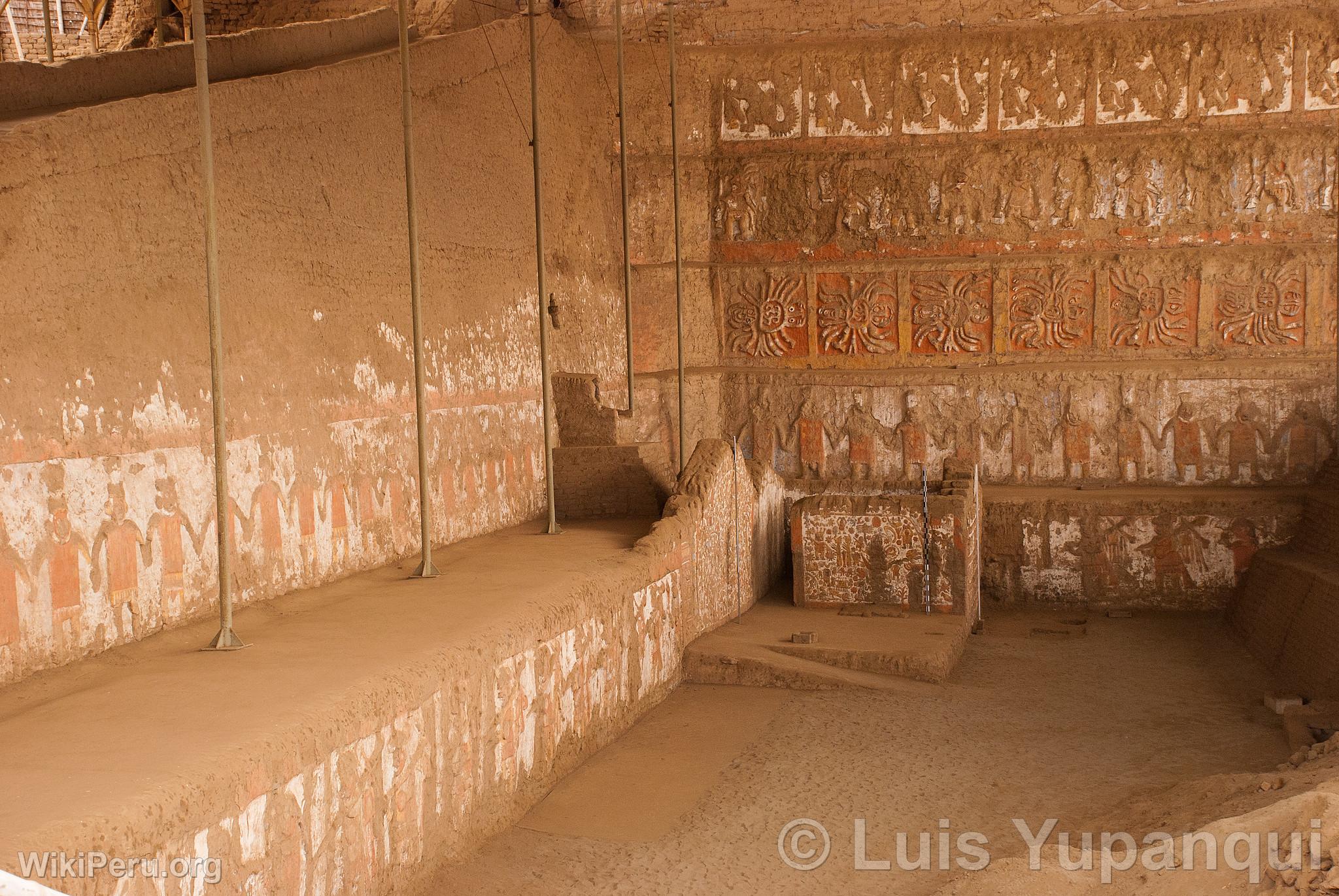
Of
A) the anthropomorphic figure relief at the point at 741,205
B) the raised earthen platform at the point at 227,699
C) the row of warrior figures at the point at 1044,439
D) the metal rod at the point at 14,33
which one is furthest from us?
the metal rod at the point at 14,33

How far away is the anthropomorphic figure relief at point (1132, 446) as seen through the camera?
12.0 m

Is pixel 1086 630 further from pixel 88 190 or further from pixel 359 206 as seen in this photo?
pixel 88 190

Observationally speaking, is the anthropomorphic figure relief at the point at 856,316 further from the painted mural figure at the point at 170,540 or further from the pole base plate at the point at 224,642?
the pole base plate at the point at 224,642

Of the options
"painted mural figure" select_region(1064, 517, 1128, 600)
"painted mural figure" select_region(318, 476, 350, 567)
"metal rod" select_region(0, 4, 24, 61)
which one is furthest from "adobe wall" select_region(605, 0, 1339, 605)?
"metal rod" select_region(0, 4, 24, 61)

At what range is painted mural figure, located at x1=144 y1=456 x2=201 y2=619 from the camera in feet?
17.7

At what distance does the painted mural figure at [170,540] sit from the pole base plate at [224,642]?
38 cm

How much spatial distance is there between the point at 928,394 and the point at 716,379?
2.24m

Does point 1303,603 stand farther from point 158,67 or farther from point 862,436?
point 158,67

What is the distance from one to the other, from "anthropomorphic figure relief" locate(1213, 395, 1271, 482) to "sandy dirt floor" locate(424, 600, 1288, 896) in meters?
2.84

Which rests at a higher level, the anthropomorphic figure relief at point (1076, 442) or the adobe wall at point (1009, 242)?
the adobe wall at point (1009, 242)

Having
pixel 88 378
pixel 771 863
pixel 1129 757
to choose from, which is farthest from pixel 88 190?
pixel 1129 757

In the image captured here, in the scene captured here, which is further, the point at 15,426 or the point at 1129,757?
the point at 1129,757

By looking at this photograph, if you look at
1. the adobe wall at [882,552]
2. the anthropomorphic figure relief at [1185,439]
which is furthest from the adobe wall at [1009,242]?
the adobe wall at [882,552]

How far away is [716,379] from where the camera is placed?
1298 cm
